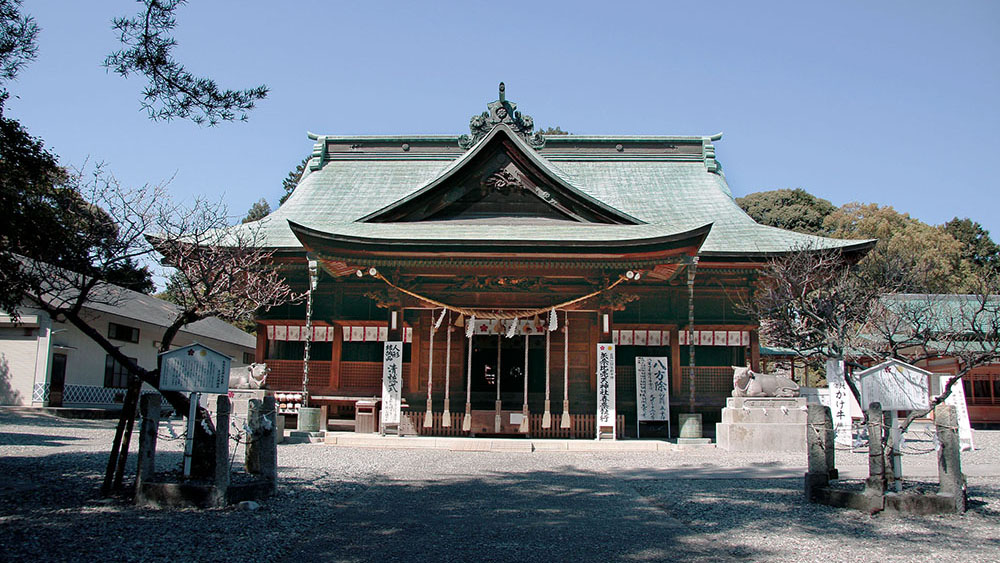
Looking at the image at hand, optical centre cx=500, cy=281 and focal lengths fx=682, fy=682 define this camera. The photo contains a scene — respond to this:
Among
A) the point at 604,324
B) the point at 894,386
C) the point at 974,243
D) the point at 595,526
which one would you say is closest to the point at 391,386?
the point at 604,324

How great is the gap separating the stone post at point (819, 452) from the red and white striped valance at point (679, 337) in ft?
35.2

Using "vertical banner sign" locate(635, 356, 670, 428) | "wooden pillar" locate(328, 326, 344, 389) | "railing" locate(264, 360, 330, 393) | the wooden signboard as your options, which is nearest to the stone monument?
"vertical banner sign" locate(635, 356, 670, 428)

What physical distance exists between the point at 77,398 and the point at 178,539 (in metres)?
25.7

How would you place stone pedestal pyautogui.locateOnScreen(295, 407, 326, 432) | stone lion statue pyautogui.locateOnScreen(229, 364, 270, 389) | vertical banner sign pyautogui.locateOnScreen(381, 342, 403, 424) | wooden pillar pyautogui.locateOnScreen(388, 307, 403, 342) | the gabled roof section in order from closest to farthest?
stone pedestal pyautogui.locateOnScreen(295, 407, 326, 432)
vertical banner sign pyautogui.locateOnScreen(381, 342, 403, 424)
wooden pillar pyautogui.locateOnScreen(388, 307, 403, 342)
the gabled roof section
stone lion statue pyautogui.locateOnScreen(229, 364, 270, 389)

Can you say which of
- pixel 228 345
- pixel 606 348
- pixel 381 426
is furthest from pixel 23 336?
pixel 606 348

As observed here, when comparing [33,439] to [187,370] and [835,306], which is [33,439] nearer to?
[187,370]

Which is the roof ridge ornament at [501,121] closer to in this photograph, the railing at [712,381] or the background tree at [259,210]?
the railing at [712,381]

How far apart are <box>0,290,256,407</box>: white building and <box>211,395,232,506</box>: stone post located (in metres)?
18.4

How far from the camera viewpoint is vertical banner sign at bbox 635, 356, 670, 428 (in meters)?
18.0

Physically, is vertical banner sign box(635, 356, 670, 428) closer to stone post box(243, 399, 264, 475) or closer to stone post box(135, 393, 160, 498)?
stone post box(243, 399, 264, 475)

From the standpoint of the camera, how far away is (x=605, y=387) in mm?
17266

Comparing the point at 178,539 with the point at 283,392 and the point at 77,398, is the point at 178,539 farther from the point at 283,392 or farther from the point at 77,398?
the point at 77,398

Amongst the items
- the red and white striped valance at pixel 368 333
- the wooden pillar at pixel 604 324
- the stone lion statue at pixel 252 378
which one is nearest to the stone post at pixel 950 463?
the wooden pillar at pixel 604 324

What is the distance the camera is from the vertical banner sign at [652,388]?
18016 mm
